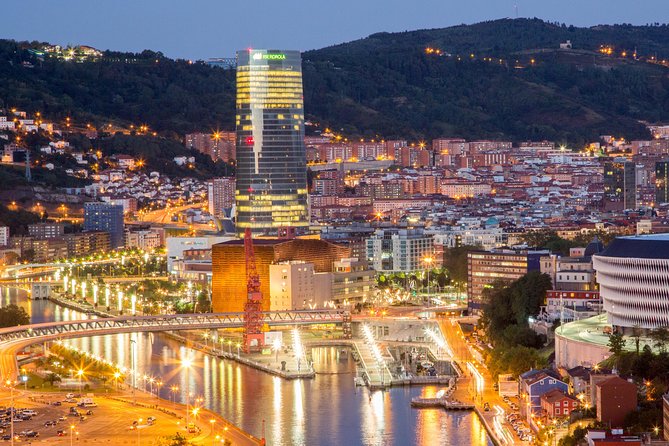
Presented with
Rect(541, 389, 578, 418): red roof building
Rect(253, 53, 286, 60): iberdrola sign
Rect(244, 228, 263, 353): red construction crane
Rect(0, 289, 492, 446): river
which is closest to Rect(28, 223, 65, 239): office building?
Rect(253, 53, 286, 60): iberdrola sign

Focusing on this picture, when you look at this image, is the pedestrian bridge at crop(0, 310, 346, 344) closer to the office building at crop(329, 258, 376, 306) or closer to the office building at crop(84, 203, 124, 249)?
the office building at crop(329, 258, 376, 306)

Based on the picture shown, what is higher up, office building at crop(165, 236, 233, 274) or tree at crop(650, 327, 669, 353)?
office building at crop(165, 236, 233, 274)

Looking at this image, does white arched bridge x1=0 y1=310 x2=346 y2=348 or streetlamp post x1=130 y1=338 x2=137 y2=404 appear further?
white arched bridge x1=0 y1=310 x2=346 y2=348

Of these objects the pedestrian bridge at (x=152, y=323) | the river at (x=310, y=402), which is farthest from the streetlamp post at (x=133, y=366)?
the pedestrian bridge at (x=152, y=323)

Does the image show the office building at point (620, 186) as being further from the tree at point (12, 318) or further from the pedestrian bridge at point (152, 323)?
the tree at point (12, 318)

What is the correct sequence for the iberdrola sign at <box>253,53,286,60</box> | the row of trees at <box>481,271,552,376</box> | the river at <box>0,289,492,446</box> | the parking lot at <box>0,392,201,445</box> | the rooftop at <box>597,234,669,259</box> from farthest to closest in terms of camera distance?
the iberdrola sign at <box>253,53,286,60</box> → the row of trees at <box>481,271,552,376</box> → the rooftop at <box>597,234,669,259</box> → the river at <box>0,289,492,446</box> → the parking lot at <box>0,392,201,445</box>

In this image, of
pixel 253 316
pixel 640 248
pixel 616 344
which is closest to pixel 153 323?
pixel 253 316

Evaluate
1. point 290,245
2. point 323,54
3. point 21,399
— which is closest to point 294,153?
point 290,245
